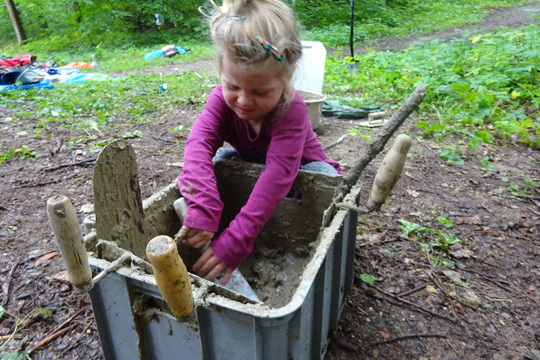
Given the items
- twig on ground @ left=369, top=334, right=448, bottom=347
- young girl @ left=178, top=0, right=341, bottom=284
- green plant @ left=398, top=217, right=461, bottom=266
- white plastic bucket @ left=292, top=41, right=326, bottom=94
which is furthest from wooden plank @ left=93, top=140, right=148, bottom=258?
white plastic bucket @ left=292, top=41, right=326, bottom=94

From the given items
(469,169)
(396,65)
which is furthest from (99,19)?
(469,169)

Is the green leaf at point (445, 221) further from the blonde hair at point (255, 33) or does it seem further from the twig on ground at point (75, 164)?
the twig on ground at point (75, 164)

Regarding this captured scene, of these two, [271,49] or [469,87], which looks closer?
[271,49]

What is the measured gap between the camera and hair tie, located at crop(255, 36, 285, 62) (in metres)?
1.24

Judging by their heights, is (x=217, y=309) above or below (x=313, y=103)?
above

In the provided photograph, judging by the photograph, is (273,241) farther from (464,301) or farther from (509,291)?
(509,291)

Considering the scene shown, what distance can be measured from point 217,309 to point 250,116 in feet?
2.70

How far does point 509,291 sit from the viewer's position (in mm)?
1772

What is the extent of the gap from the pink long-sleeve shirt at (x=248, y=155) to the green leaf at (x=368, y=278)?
22.8 inches

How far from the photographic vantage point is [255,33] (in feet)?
4.36

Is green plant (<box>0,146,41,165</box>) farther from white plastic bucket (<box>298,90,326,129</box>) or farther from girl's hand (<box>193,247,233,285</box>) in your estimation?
girl's hand (<box>193,247,233,285</box>)

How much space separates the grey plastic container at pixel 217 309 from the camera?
879 millimetres

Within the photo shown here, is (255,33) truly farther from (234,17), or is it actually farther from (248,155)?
(248,155)

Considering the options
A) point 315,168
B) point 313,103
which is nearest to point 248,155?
point 315,168
